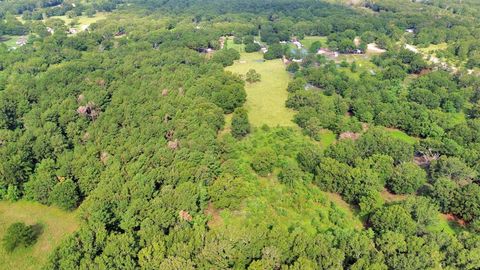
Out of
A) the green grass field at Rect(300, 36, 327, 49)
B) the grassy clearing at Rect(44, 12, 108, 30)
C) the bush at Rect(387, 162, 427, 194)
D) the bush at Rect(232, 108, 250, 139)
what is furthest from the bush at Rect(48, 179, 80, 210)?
the grassy clearing at Rect(44, 12, 108, 30)

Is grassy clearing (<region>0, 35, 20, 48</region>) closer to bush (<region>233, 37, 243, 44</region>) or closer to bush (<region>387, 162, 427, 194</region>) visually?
bush (<region>233, 37, 243, 44</region>)

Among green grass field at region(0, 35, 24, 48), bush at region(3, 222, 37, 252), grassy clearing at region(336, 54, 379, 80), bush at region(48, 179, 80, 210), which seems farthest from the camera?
green grass field at region(0, 35, 24, 48)

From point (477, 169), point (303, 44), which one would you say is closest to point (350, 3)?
point (303, 44)

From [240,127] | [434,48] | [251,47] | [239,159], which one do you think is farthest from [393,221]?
[434,48]

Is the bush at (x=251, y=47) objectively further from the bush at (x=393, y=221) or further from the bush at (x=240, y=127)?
the bush at (x=393, y=221)

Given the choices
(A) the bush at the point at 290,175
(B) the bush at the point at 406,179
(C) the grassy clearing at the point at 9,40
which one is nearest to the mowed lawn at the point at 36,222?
(A) the bush at the point at 290,175

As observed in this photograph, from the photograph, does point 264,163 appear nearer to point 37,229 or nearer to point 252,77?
point 37,229

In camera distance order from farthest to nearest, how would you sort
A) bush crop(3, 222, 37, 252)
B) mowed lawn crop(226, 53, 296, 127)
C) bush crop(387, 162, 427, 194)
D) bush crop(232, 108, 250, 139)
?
mowed lawn crop(226, 53, 296, 127) → bush crop(232, 108, 250, 139) → bush crop(387, 162, 427, 194) → bush crop(3, 222, 37, 252)
